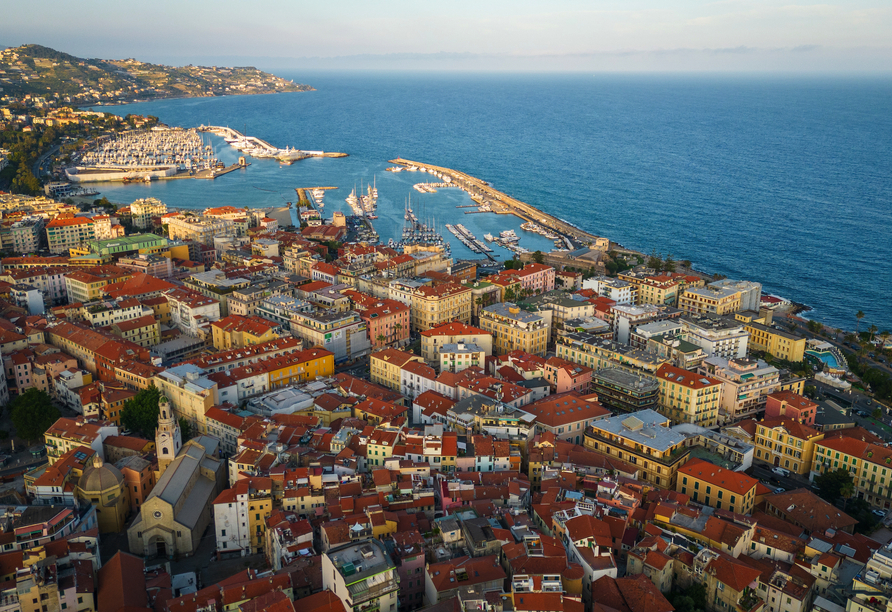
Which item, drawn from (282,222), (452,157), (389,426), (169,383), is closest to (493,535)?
(389,426)

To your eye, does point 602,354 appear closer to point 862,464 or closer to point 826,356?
point 862,464

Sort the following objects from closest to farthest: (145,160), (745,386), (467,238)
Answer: (745,386) < (467,238) < (145,160)

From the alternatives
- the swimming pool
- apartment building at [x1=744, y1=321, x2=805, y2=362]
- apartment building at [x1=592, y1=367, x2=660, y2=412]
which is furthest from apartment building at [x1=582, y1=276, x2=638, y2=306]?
apartment building at [x1=592, y1=367, x2=660, y2=412]

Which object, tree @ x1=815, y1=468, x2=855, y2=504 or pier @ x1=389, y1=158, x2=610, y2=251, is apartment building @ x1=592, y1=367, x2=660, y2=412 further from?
pier @ x1=389, y1=158, x2=610, y2=251

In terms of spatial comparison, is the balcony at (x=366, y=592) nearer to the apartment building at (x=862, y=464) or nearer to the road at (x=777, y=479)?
the road at (x=777, y=479)

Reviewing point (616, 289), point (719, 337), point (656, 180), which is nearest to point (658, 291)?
point (616, 289)

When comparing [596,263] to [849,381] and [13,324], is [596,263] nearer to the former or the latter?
[849,381]
